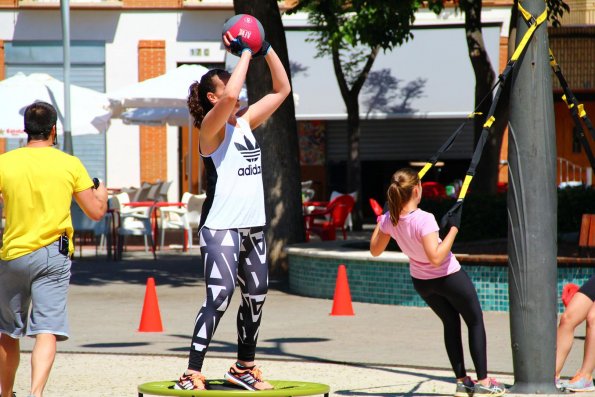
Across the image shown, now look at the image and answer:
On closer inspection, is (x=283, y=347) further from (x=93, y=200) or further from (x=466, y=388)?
(x=93, y=200)

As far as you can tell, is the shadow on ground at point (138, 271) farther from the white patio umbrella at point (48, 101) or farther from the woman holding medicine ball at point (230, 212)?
the woman holding medicine ball at point (230, 212)

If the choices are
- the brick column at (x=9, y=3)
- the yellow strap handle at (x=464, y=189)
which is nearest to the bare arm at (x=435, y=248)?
the yellow strap handle at (x=464, y=189)

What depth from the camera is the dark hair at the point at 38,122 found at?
661 centimetres

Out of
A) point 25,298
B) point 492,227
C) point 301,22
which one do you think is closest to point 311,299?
point 492,227

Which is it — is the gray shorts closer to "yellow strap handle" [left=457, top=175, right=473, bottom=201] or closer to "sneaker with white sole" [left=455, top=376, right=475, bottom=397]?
"yellow strap handle" [left=457, top=175, right=473, bottom=201]

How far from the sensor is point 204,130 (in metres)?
6.38

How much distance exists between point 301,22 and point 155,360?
65.5ft

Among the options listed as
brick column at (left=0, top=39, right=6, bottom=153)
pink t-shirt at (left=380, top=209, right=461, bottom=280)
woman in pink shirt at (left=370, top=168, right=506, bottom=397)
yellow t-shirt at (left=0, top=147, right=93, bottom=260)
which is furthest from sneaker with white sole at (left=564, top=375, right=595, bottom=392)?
brick column at (left=0, top=39, right=6, bottom=153)

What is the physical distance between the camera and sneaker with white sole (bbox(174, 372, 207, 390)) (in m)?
6.21

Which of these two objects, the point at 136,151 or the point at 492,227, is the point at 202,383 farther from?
the point at 136,151

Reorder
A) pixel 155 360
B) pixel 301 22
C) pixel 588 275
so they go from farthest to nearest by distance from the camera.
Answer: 1. pixel 301 22
2. pixel 588 275
3. pixel 155 360

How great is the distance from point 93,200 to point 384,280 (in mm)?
6506

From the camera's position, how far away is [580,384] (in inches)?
303

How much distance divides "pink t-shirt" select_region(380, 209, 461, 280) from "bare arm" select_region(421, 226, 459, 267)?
34mm
